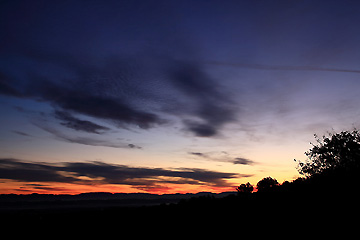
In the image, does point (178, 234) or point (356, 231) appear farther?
point (178, 234)

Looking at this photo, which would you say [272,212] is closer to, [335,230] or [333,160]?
[335,230]

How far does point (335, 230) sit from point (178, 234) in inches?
322

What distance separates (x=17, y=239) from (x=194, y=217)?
35.8ft

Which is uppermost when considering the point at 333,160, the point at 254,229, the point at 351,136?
the point at 351,136

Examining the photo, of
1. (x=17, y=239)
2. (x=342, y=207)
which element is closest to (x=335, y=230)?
(x=342, y=207)

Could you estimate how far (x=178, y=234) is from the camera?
1384 centimetres

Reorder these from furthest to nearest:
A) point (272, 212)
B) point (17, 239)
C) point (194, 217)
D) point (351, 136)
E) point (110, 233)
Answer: point (351, 136) → point (194, 217) → point (272, 212) → point (110, 233) → point (17, 239)

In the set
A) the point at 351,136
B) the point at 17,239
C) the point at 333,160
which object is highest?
the point at 351,136

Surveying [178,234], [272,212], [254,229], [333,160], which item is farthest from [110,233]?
[333,160]

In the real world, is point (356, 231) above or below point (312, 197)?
below

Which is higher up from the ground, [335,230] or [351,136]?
[351,136]

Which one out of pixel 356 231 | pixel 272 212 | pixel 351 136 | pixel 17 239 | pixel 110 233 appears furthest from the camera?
pixel 351 136

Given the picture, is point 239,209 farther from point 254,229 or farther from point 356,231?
point 356,231

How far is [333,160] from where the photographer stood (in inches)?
1860
